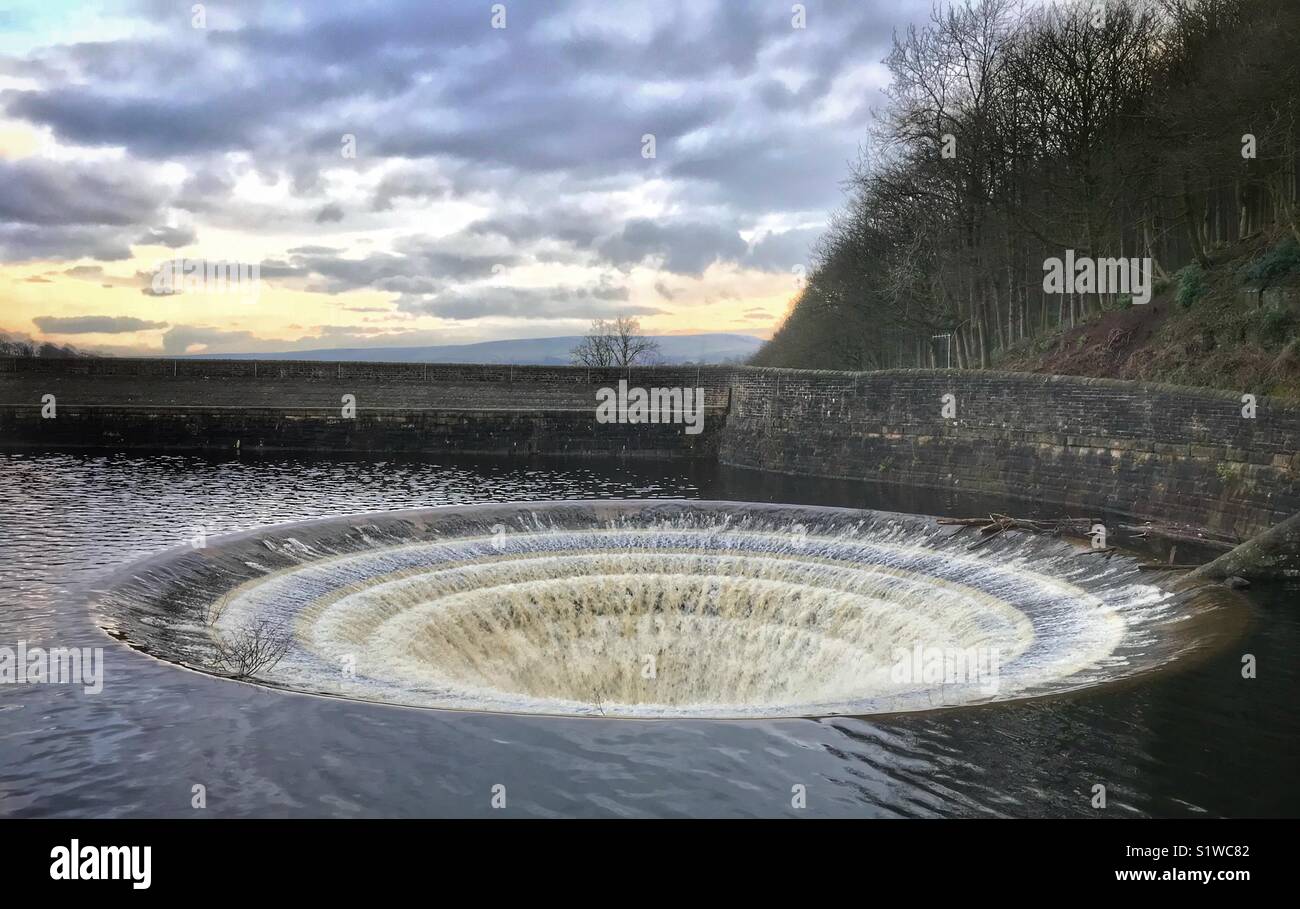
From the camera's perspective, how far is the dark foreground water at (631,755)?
661 centimetres

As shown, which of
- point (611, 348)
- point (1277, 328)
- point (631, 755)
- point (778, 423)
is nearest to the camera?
point (631, 755)

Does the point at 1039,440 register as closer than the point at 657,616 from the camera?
No

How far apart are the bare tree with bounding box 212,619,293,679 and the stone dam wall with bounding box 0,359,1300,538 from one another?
53.8 feet

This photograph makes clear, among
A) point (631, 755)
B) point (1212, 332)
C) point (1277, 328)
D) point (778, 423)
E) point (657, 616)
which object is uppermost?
point (1212, 332)

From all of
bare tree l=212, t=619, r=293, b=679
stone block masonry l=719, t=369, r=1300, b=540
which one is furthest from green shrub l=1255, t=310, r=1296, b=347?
bare tree l=212, t=619, r=293, b=679

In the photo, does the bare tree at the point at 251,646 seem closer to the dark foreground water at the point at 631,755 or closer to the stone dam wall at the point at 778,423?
the dark foreground water at the point at 631,755

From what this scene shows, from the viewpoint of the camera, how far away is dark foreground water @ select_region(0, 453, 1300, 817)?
6.61 m

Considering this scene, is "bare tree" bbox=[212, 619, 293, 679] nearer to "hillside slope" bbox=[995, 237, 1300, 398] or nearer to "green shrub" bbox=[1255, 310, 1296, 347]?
"hillside slope" bbox=[995, 237, 1300, 398]

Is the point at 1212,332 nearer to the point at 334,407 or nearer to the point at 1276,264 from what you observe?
the point at 1276,264

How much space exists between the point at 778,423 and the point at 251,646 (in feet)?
81.3

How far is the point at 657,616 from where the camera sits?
49.3 ft

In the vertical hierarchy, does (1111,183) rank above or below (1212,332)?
above

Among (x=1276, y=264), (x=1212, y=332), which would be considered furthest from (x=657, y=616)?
(x=1276, y=264)

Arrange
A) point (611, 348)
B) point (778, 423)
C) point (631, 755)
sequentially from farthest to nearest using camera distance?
1. point (611, 348)
2. point (778, 423)
3. point (631, 755)
